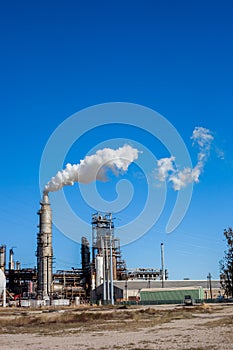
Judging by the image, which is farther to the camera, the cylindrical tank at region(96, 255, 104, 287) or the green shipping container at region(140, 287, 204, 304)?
the cylindrical tank at region(96, 255, 104, 287)

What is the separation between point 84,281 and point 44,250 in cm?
1601

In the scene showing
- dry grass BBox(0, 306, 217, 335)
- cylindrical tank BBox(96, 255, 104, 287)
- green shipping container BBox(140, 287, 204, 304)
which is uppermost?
cylindrical tank BBox(96, 255, 104, 287)

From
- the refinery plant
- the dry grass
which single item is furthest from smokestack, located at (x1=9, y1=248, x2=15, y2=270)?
the dry grass

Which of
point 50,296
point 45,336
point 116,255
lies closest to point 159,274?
point 116,255

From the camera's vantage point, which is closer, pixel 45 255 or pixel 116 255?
pixel 45 255

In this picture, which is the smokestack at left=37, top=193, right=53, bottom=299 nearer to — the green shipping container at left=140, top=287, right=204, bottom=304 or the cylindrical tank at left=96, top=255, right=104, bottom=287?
the cylindrical tank at left=96, top=255, right=104, bottom=287

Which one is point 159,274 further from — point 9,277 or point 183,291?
point 9,277

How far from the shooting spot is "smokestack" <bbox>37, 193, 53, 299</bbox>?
96.1 meters

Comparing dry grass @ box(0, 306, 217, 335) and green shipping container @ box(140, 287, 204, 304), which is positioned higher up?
dry grass @ box(0, 306, 217, 335)

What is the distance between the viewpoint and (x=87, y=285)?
349 feet

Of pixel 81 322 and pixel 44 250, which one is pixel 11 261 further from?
pixel 81 322

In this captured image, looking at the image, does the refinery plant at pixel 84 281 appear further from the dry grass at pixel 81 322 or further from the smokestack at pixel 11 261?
the dry grass at pixel 81 322

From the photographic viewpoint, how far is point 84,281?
108m

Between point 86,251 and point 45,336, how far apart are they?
83030 mm
